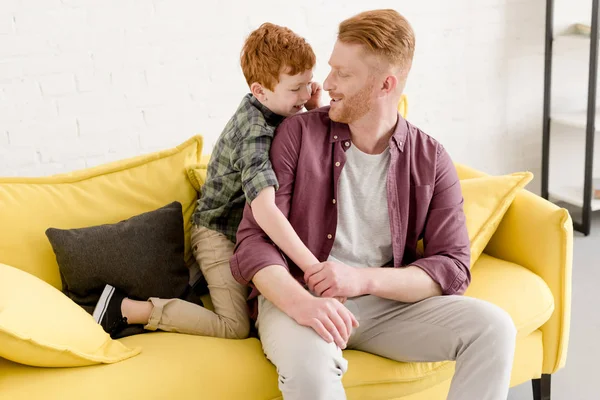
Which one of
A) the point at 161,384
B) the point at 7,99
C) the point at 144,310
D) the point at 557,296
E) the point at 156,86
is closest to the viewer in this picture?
the point at 161,384

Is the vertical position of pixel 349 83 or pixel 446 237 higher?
pixel 349 83

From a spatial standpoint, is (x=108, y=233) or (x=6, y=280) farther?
(x=108, y=233)

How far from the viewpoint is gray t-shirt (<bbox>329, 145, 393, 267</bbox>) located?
7.16 ft

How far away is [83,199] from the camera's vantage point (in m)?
2.37

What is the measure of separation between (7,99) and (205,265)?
998 mm

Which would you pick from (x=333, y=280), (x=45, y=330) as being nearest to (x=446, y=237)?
(x=333, y=280)

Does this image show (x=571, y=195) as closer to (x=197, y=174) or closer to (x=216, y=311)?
(x=197, y=174)

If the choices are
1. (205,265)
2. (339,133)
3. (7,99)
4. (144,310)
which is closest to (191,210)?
(205,265)

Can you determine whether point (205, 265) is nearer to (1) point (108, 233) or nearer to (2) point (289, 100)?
(1) point (108, 233)

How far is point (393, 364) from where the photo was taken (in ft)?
6.75

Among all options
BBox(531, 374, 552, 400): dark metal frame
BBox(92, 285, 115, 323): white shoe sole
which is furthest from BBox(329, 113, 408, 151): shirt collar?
BBox(531, 374, 552, 400): dark metal frame

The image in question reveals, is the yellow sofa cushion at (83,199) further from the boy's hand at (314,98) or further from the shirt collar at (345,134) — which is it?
the shirt collar at (345,134)

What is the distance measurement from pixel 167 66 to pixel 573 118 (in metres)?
1.98

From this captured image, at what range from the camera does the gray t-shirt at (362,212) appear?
2.18 metres
